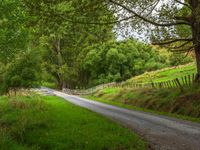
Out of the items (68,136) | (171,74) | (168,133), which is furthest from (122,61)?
(68,136)

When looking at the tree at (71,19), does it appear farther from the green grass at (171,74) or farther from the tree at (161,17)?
the green grass at (171,74)

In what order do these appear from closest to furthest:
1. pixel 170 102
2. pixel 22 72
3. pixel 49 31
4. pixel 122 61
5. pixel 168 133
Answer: pixel 168 133, pixel 49 31, pixel 170 102, pixel 22 72, pixel 122 61

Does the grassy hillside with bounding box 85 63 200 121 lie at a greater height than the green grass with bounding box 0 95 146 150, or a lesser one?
greater

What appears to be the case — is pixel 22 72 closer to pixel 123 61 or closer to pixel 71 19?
pixel 71 19

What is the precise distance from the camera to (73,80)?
108312mm

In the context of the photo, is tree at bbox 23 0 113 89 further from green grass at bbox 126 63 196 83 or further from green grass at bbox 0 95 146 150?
green grass at bbox 126 63 196 83

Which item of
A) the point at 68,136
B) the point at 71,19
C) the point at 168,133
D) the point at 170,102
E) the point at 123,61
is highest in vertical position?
the point at 123,61

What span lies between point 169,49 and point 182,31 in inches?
99.0

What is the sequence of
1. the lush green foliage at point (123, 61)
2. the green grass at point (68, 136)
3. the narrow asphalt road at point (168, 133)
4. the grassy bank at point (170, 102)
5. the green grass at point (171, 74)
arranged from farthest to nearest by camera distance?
the lush green foliage at point (123, 61) < the green grass at point (171, 74) < the grassy bank at point (170, 102) < the narrow asphalt road at point (168, 133) < the green grass at point (68, 136)

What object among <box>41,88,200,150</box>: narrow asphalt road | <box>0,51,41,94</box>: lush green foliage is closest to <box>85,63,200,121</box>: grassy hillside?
<box>41,88,200,150</box>: narrow asphalt road

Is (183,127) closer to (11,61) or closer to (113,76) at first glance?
(11,61)

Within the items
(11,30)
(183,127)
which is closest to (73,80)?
(11,30)

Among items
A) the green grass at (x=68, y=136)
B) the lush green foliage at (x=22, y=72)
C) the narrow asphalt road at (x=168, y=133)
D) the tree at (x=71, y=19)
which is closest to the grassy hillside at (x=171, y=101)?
the narrow asphalt road at (x=168, y=133)

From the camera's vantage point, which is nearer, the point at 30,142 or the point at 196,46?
the point at 30,142
